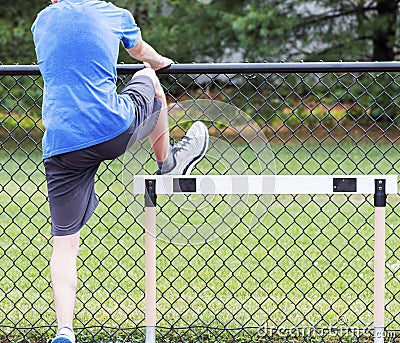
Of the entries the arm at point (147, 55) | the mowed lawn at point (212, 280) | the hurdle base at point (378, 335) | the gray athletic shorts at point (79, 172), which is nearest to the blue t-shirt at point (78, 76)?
the gray athletic shorts at point (79, 172)

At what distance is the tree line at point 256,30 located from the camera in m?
13.9

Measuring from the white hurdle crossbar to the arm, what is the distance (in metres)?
0.52

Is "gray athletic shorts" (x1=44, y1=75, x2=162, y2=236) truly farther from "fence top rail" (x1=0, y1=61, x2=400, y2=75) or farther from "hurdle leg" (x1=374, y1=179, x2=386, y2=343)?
"hurdle leg" (x1=374, y1=179, x2=386, y2=343)

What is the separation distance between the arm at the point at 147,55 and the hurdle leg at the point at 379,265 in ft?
3.54

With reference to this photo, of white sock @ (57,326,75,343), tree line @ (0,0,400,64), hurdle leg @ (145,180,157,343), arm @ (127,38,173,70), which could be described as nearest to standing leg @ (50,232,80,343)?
white sock @ (57,326,75,343)

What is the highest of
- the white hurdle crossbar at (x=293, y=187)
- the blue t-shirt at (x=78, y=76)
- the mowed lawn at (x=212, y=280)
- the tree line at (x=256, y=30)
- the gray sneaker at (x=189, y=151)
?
the tree line at (x=256, y=30)

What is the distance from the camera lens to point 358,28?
1436cm

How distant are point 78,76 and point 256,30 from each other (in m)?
11.4

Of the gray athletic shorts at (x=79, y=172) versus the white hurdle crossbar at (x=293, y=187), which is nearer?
the gray athletic shorts at (x=79, y=172)

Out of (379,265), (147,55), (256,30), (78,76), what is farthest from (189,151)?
(256,30)

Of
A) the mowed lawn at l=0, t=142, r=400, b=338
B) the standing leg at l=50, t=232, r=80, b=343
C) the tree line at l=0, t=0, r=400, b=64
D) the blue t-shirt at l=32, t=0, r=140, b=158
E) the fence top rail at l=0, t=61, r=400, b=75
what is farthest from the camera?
the tree line at l=0, t=0, r=400, b=64

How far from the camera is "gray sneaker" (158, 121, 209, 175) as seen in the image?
3.27m

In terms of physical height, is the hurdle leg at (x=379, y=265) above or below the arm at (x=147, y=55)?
below

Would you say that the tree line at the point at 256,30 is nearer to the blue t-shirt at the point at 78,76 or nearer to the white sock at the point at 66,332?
the blue t-shirt at the point at 78,76
